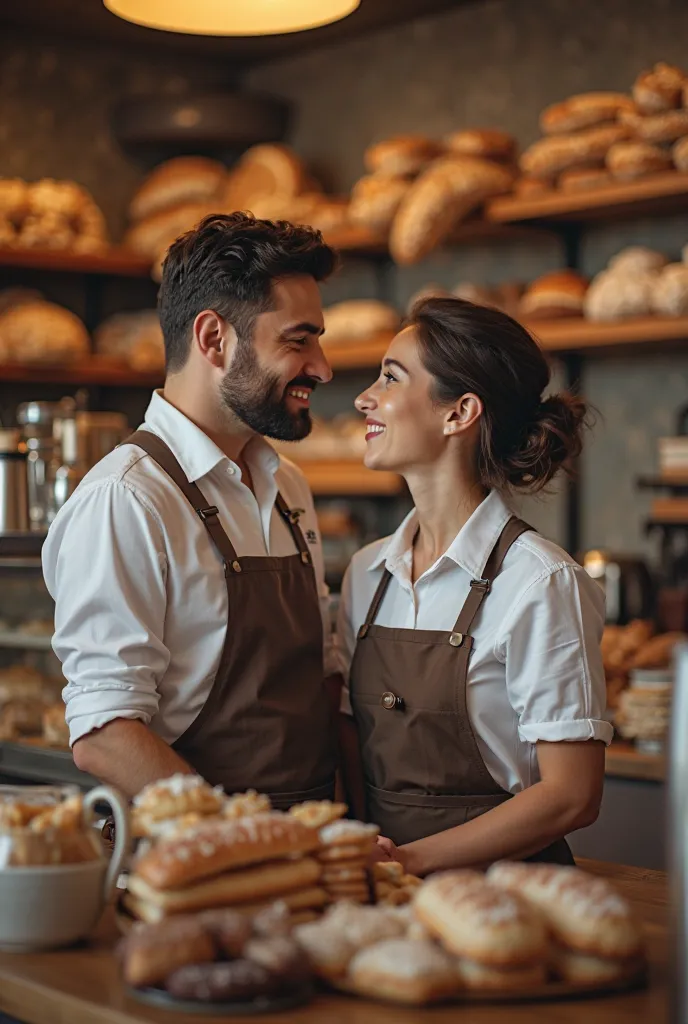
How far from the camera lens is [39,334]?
509 cm

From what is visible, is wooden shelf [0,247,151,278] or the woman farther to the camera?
wooden shelf [0,247,151,278]

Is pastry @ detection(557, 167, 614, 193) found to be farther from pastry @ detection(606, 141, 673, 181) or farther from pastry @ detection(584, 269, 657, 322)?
pastry @ detection(584, 269, 657, 322)

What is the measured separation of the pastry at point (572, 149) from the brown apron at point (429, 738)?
2.28 meters

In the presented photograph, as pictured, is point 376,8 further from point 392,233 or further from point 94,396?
point 94,396

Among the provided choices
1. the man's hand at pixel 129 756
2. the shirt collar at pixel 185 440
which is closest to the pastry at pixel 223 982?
the man's hand at pixel 129 756

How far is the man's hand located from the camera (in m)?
1.99

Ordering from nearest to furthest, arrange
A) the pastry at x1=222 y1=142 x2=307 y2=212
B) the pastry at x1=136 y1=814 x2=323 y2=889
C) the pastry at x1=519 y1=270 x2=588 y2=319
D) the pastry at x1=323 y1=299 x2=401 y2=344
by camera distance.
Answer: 1. the pastry at x1=136 y1=814 x2=323 y2=889
2. the pastry at x1=519 y1=270 x2=588 y2=319
3. the pastry at x1=323 y1=299 x2=401 y2=344
4. the pastry at x1=222 y1=142 x2=307 y2=212

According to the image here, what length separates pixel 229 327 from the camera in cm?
239

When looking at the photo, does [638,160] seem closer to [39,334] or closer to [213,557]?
[39,334]

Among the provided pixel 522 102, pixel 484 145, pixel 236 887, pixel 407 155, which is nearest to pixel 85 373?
pixel 407 155

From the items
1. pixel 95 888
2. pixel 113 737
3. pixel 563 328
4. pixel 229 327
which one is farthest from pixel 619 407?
pixel 95 888

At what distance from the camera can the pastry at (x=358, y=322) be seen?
4.89 metres

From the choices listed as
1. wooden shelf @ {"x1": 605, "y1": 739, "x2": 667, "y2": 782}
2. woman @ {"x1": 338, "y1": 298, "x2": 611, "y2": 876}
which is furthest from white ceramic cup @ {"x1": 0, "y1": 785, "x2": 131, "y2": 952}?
wooden shelf @ {"x1": 605, "y1": 739, "x2": 667, "y2": 782}

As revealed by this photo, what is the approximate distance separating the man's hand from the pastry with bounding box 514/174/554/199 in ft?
9.42
